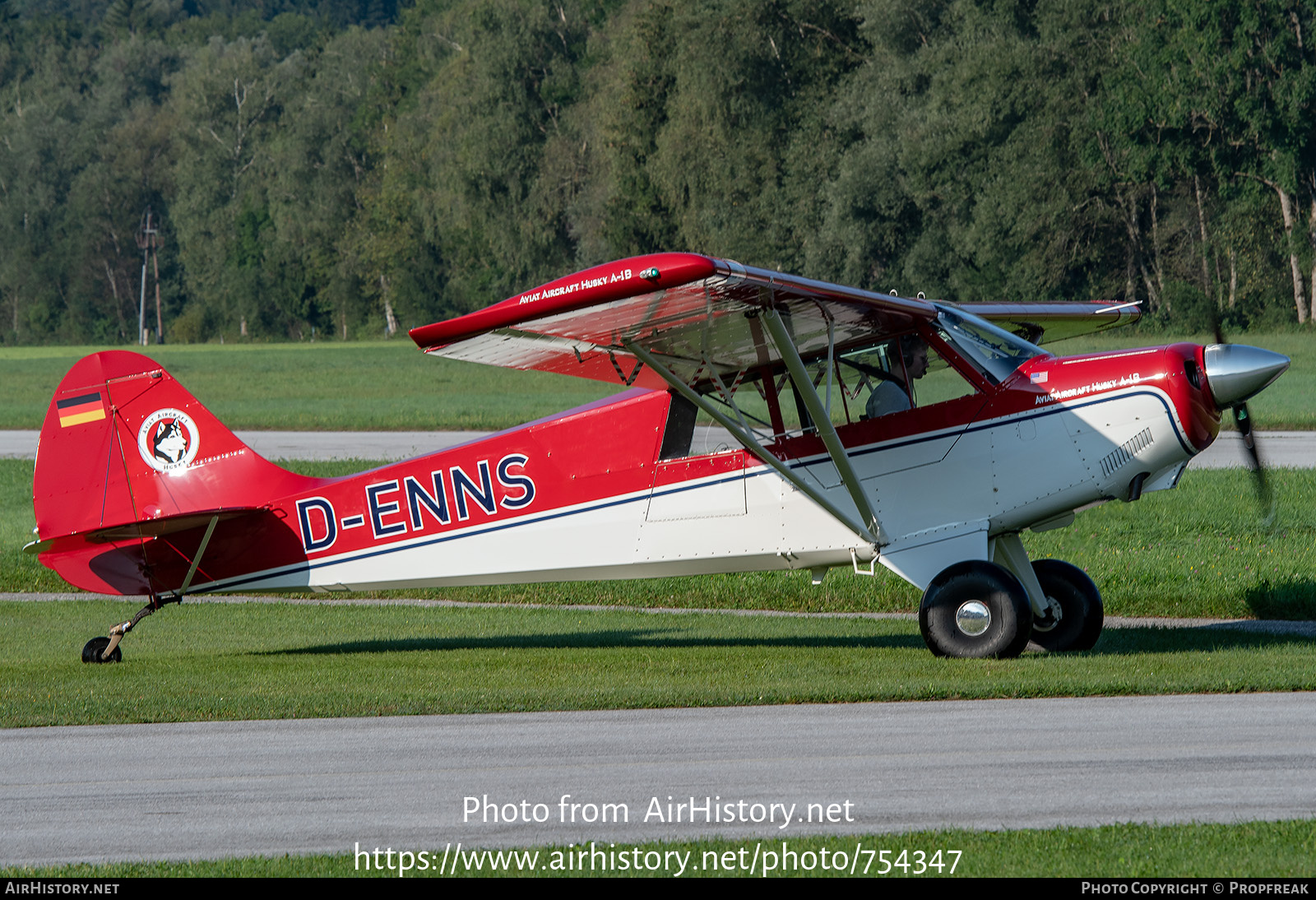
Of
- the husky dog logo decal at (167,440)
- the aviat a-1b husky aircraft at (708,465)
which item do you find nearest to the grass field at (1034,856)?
the aviat a-1b husky aircraft at (708,465)

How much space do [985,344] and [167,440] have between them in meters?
6.59

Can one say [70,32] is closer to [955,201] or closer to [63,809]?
[955,201]

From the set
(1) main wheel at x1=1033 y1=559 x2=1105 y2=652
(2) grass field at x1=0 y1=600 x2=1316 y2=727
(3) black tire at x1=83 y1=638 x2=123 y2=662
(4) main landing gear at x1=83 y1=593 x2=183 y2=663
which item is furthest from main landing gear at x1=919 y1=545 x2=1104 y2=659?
(3) black tire at x1=83 y1=638 x2=123 y2=662

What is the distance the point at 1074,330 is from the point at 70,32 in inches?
6741

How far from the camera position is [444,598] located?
50.6 feet

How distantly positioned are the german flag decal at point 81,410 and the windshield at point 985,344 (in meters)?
6.78

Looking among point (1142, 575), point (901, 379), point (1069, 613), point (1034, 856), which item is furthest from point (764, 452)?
point (1142, 575)

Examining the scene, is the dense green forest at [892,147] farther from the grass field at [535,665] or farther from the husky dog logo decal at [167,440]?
the husky dog logo decal at [167,440]

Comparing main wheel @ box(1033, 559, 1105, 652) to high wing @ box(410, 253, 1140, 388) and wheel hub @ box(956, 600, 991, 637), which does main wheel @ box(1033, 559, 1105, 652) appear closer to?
wheel hub @ box(956, 600, 991, 637)

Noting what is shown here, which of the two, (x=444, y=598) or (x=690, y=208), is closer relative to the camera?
(x=444, y=598)

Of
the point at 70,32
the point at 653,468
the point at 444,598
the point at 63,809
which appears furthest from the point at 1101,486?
the point at 70,32

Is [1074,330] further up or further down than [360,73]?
further down
